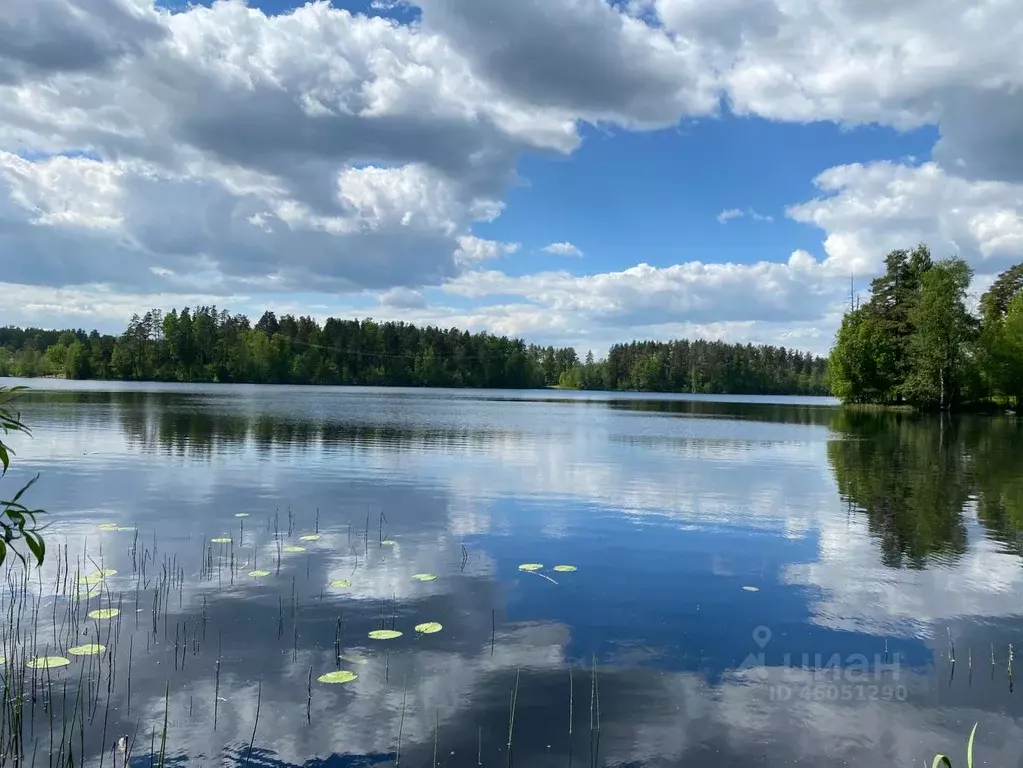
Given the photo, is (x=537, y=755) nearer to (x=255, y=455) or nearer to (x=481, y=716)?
(x=481, y=716)

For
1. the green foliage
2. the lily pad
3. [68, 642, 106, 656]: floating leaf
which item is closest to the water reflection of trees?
the lily pad

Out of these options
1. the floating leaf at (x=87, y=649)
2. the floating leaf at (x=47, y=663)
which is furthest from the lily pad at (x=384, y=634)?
the floating leaf at (x=47, y=663)

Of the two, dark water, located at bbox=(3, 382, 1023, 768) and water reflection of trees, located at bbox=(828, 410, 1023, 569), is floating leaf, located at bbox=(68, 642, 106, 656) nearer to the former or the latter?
dark water, located at bbox=(3, 382, 1023, 768)

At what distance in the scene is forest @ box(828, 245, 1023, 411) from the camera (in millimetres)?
84250

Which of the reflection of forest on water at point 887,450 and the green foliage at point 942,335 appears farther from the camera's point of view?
the green foliage at point 942,335

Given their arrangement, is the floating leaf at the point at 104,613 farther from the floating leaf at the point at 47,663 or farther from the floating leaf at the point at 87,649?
the floating leaf at the point at 47,663

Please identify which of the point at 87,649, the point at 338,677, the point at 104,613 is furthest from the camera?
the point at 104,613

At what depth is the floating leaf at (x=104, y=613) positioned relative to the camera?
35.5 feet

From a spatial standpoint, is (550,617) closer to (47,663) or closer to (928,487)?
(47,663)

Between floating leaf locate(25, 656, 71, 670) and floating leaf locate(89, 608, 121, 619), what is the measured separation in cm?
162

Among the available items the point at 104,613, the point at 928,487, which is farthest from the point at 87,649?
the point at 928,487

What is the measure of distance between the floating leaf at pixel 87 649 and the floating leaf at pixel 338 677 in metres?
3.04

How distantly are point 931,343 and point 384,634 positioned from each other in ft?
295

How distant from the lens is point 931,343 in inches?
3324
